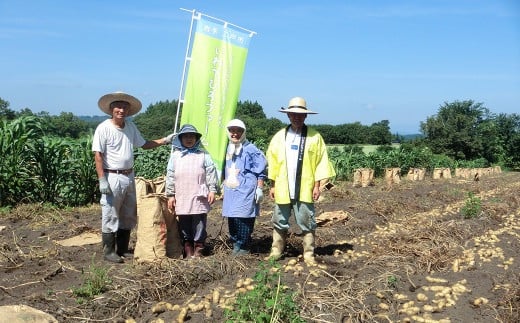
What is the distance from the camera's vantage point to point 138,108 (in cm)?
513

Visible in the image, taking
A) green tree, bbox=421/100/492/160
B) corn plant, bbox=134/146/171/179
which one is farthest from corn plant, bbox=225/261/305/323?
green tree, bbox=421/100/492/160

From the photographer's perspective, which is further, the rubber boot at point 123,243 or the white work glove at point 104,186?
the rubber boot at point 123,243

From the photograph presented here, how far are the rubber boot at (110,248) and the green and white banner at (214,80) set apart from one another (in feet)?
10.2

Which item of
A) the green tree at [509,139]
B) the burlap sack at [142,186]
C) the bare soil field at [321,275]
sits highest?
the green tree at [509,139]

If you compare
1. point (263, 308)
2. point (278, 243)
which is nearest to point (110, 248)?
point (278, 243)

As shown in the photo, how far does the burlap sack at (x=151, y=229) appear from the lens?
4.74 meters

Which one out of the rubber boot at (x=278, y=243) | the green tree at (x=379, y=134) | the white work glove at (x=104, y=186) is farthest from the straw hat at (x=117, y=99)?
the green tree at (x=379, y=134)

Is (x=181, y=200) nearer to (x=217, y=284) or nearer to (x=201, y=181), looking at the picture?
(x=201, y=181)

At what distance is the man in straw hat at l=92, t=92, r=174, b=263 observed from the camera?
4.71m

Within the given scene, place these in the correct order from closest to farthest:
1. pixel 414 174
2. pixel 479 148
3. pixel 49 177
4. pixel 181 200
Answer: pixel 181 200 < pixel 49 177 < pixel 414 174 < pixel 479 148

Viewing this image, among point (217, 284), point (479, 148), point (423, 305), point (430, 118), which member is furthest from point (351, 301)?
point (430, 118)

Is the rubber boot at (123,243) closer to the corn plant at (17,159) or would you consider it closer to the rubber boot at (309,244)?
the rubber boot at (309,244)

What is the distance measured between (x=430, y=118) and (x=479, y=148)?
6296mm

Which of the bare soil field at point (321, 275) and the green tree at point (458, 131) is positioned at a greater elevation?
the green tree at point (458, 131)
